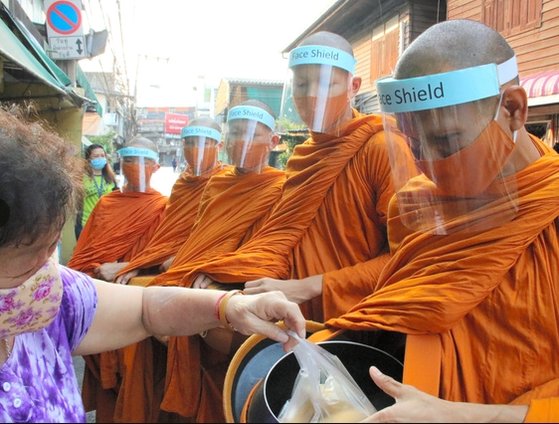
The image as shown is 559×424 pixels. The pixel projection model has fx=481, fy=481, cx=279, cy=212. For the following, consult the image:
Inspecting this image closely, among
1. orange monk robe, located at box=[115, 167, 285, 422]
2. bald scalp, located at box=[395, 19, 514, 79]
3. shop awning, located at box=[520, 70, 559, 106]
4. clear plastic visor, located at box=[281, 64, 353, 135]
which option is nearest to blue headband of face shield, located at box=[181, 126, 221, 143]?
orange monk robe, located at box=[115, 167, 285, 422]

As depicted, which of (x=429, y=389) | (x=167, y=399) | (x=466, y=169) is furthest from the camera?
(x=167, y=399)

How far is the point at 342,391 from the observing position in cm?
80

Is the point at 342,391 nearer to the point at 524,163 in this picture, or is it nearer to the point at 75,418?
the point at 75,418

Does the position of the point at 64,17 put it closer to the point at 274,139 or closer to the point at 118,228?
the point at 118,228

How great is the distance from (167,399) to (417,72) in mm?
1783

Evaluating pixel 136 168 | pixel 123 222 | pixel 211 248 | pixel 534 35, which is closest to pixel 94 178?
pixel 136 168

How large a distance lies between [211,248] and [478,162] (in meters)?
1.62

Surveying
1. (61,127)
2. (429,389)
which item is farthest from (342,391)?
(61,127)

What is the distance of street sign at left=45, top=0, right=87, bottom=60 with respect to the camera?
6926 mm

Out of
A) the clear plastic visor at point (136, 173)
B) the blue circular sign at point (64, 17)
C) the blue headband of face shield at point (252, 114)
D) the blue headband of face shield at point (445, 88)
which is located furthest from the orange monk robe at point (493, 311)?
the blue circular sign at point (64, 17)

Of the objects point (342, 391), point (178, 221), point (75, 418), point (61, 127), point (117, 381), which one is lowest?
point (117, 381)

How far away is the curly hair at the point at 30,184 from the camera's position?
103 centimetres

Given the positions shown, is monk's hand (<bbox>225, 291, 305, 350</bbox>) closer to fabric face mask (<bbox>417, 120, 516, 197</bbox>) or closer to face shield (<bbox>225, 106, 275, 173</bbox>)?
fabric face mask (<bbox>417, 120, 516, 197</bbox>)

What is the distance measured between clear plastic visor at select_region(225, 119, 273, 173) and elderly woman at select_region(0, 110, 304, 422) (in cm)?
144
